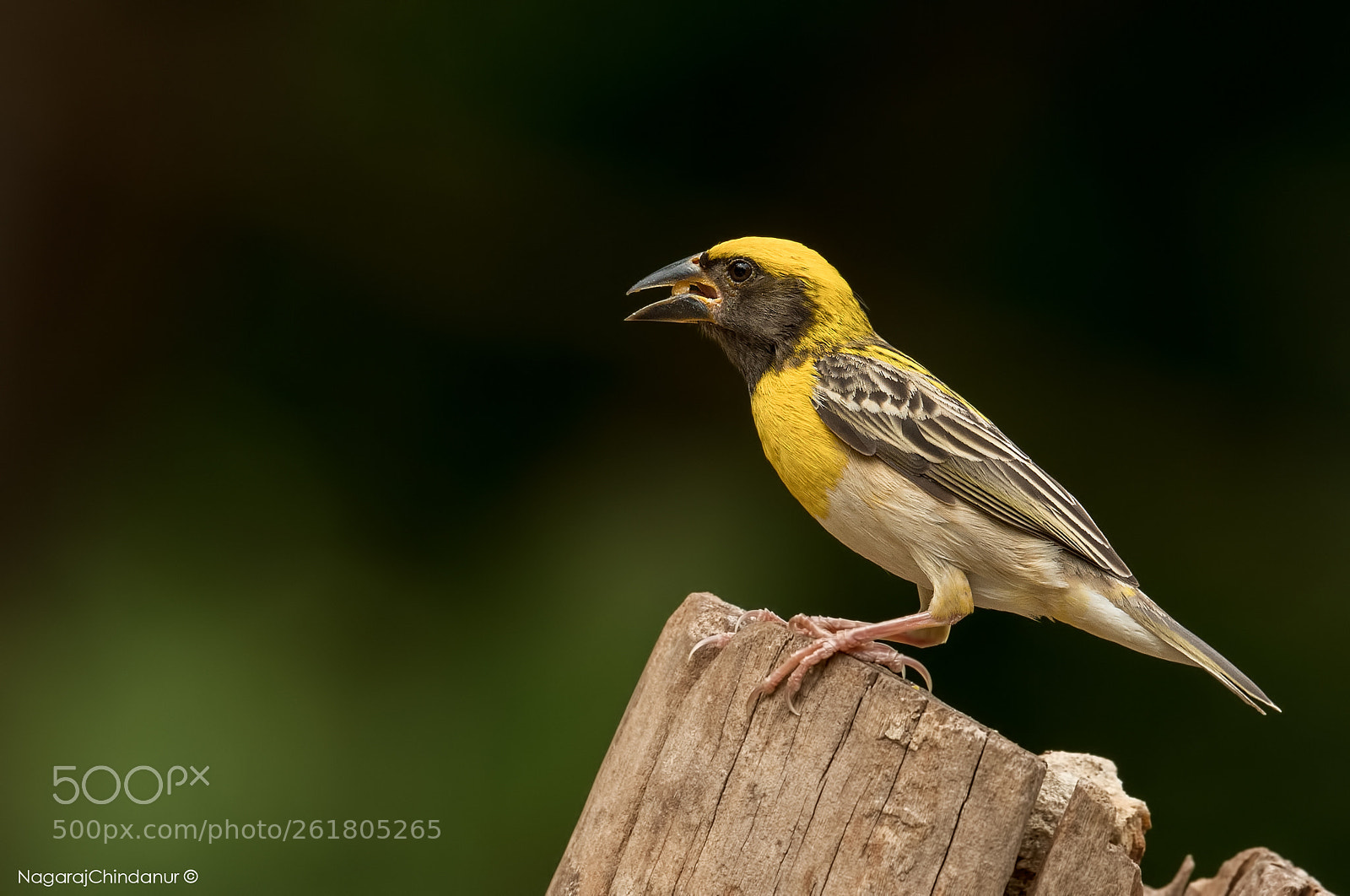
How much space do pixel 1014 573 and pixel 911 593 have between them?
245 centimetres

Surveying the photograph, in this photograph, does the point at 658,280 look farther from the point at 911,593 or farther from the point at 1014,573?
the point at 911,593

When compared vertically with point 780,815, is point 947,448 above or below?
above

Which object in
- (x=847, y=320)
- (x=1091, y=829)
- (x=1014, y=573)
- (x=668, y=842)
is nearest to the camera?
(x=1091, y=829)

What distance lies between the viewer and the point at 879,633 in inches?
122

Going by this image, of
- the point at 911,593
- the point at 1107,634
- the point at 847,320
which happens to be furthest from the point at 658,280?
Result: the point at 911,593

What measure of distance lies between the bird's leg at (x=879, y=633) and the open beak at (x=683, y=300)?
1.20m

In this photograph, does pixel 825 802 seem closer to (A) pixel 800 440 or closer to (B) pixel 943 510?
(B) pixel 943 510

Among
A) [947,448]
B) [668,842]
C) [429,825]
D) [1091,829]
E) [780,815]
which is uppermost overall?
[947,448]

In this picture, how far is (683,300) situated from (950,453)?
1.09 meters

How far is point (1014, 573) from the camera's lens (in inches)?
137

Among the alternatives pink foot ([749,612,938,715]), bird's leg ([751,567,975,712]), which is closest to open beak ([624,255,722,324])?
bird's leg ([751,567,975,712])

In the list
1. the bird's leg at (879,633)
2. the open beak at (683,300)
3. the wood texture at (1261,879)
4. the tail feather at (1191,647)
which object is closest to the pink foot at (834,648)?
the bird's leg at (879,633)

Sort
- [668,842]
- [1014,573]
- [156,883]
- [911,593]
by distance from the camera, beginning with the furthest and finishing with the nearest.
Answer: [911,593], [156,883], [1014,573], [668,842]

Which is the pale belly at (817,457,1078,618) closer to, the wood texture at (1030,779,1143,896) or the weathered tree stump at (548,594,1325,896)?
the weathered tree stump at (548,594,1325,896)
